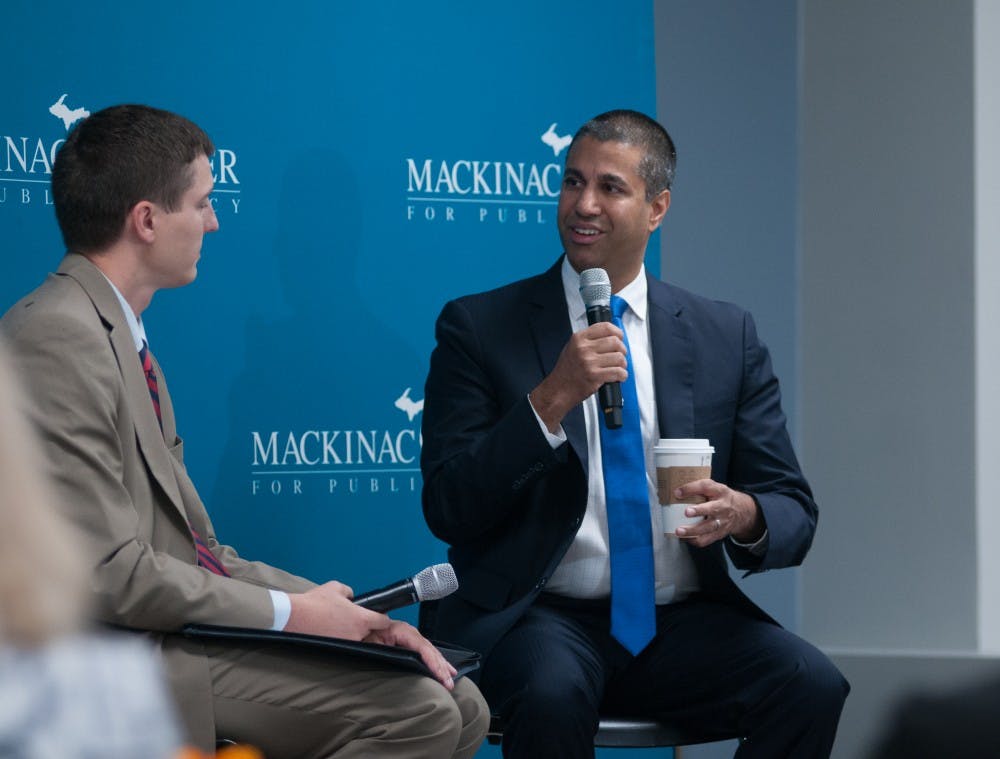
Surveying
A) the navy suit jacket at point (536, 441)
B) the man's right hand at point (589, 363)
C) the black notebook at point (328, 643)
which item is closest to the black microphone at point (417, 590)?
the black notebook at point (328, 643)

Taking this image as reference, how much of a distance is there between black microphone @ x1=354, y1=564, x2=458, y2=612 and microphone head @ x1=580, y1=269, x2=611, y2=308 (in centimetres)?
64

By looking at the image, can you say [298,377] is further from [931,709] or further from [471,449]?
[931,709]

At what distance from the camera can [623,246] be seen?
10.7 feet

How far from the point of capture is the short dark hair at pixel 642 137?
10.9 ft

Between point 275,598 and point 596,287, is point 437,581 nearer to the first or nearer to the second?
point 275,598

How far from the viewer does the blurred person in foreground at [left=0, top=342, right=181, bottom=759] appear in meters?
0.85

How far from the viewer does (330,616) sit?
2.56 m

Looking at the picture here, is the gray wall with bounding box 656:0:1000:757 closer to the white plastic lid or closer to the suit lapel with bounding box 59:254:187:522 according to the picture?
the white plastic lid

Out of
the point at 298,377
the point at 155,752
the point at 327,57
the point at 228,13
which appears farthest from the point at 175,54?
the point at 155,752

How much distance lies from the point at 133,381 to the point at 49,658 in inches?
65.0

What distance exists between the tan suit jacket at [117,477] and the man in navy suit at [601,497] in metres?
0.62

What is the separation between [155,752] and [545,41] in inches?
131

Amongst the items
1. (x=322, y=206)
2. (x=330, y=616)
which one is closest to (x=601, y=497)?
(x=330, y=616)

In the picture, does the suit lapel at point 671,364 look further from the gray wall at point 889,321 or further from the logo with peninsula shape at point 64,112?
the logo with peninsula shape at point 64,112
